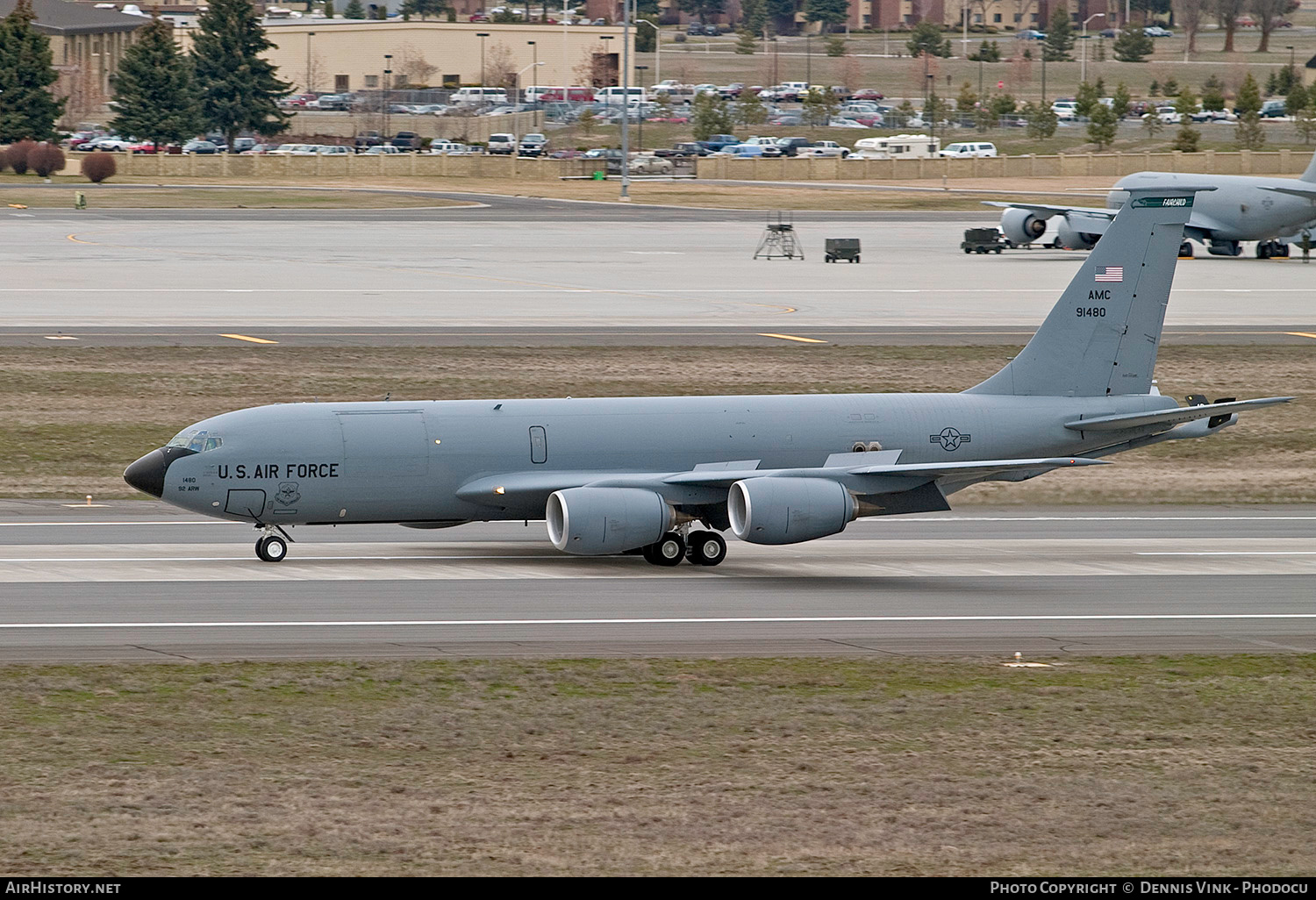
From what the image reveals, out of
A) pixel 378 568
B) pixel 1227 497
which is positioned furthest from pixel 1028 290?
pixel 378 568

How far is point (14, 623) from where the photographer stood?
27.9 metres

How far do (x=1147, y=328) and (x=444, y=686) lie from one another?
21101mm

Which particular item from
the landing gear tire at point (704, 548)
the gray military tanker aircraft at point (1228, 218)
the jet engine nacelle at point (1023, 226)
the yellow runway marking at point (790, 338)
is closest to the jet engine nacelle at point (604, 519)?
the landing gear tire at point (704, 548)

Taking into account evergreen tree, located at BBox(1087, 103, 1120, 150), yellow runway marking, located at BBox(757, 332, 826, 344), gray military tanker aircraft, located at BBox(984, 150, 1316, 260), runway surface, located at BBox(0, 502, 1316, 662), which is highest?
evergreen tree, located at BBox(1087, 103, 1120, 150)

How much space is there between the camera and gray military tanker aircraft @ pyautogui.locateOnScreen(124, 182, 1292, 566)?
111 ft

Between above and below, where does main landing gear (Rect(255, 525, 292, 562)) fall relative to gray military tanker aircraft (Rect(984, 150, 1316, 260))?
below

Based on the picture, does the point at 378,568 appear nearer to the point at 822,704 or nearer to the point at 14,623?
the point at 14,623

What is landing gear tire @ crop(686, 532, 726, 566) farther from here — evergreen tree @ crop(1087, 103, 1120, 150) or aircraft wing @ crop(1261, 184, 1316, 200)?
evergreen tree @ crop(1087, 103, 1120, 150)

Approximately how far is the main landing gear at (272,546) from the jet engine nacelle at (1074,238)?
76325 mm

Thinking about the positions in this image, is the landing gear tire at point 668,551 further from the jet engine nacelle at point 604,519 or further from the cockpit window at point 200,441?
the cockpit window at point 200,441

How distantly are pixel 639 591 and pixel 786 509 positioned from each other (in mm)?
3208

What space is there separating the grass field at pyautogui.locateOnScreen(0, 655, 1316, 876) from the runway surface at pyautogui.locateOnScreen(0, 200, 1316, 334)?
149ft

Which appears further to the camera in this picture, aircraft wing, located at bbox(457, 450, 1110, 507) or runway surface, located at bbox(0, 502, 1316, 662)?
aircraft wing, located at bbox(457, 450, 1110, 507)

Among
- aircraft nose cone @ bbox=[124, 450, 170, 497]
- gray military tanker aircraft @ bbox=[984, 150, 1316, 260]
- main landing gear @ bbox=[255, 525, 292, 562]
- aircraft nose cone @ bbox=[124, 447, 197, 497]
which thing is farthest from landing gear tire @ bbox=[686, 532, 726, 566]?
gray military tanker aircraft @ bbox=[984, 150, 1316, 260]
